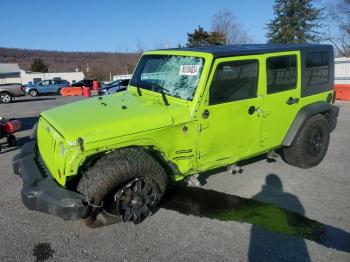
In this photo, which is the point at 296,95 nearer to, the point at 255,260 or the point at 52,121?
the point at 255,260

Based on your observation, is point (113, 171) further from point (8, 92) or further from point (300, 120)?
point (8, 92)

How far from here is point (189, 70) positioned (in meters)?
4.23

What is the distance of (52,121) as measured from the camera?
4062mm

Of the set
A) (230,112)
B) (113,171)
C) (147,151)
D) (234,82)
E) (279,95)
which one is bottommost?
(113,171)

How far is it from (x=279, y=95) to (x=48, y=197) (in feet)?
10.9

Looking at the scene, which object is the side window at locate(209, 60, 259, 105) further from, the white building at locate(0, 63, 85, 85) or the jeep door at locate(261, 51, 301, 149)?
the white building at locate(0, 63, 85, 85)

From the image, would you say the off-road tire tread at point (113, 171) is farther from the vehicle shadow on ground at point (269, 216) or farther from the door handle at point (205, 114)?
the vehicle shadow on ground at point (269, 216)

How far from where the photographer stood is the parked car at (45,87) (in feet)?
97.0

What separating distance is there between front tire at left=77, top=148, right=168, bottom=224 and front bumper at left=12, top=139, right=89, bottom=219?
141 millimetres

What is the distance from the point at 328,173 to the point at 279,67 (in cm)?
200

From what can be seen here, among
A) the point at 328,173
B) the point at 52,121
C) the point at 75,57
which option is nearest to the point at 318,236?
the point at 328,173

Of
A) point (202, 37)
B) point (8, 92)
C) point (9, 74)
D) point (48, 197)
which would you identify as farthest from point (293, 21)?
point (9, 74)

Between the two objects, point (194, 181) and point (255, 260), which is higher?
point (194, 181)

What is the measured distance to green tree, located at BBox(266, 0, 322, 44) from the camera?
35.2 meters
